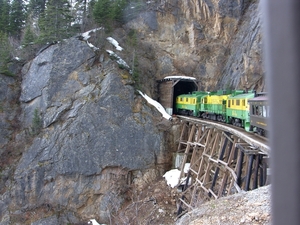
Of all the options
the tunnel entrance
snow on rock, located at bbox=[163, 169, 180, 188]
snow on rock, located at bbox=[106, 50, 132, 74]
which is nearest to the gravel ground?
snow on rock, located at bbox=[163, 169, 180, 188]

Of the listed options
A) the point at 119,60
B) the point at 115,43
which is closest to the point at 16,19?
the point at 115,43

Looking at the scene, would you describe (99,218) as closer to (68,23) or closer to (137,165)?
(137,165)

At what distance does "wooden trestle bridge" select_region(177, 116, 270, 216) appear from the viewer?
12.9 metres

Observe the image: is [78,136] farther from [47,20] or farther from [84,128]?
[47,20]

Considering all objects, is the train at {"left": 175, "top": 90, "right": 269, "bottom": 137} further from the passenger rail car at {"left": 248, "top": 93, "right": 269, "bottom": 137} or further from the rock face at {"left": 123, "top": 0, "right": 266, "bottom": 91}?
the rock face at {"left": 123, "top": 0, "right": 266, "bottom": 91}

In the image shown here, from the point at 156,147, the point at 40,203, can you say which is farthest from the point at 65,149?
the point at 156,147

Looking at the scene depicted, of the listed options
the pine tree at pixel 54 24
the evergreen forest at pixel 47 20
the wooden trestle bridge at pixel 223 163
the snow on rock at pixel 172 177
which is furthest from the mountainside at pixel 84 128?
the wooden trestle bridge at pixel 223 163

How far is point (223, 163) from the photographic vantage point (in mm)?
15828

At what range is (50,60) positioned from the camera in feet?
84.1

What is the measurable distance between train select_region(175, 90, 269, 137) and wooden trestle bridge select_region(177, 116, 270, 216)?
0.83 metres

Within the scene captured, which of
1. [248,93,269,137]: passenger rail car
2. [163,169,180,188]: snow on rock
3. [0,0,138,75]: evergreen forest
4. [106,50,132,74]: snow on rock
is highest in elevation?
[0,0,138,75]: evergreen forest

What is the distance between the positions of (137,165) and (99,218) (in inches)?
193

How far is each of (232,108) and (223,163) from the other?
539cm

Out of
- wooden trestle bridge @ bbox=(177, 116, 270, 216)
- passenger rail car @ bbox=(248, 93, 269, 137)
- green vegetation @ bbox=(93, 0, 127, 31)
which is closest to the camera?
wooden trestle bridge @ bbox=(177, 116, 270, 216)
